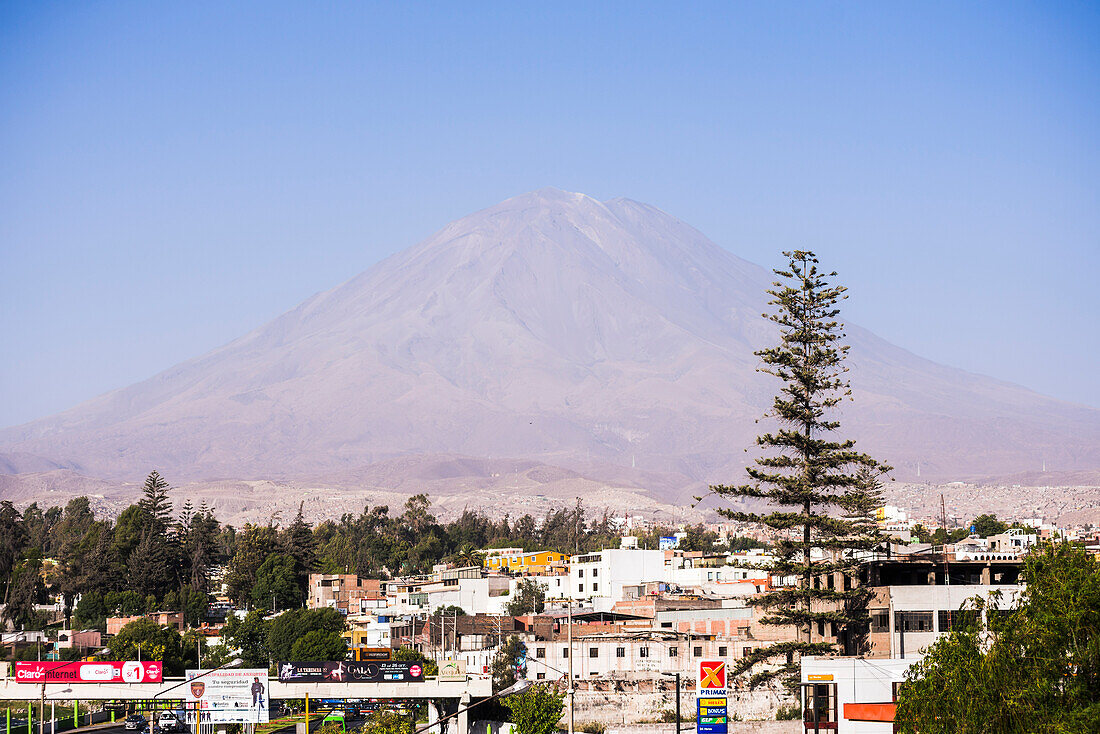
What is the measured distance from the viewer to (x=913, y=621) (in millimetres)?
72562

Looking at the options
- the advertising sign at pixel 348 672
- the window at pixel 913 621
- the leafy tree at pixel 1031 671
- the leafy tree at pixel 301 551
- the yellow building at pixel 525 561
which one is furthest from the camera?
the yellow building at pixel 525 561

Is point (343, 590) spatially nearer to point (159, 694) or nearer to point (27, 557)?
point (27, 557)

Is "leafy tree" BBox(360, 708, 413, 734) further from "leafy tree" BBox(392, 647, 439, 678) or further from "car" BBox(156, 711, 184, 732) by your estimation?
"car" BBox(156, 711, 184, 732)

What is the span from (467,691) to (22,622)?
89759 millimetres

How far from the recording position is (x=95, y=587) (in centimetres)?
16488

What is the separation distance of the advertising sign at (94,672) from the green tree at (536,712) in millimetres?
24999

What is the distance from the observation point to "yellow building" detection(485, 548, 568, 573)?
594 ft

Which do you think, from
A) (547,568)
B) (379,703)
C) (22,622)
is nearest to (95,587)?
(22,622)

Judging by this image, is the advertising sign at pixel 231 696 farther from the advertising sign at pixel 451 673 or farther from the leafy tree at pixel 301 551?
the leafy tree at pixel 301 551

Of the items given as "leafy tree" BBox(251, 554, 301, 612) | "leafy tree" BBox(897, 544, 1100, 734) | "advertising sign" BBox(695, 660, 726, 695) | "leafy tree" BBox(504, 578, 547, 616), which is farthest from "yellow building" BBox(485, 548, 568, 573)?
"leafy tree" BBox(897, 544, 1100, 734)

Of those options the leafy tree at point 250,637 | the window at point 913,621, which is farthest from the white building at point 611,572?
the window at point 913,621

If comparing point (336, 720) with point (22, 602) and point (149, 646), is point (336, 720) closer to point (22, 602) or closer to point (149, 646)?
point (149, 646)

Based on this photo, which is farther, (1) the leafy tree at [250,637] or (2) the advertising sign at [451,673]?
(1) the leafy tree at [250,637]

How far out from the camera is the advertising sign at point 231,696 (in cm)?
8388
